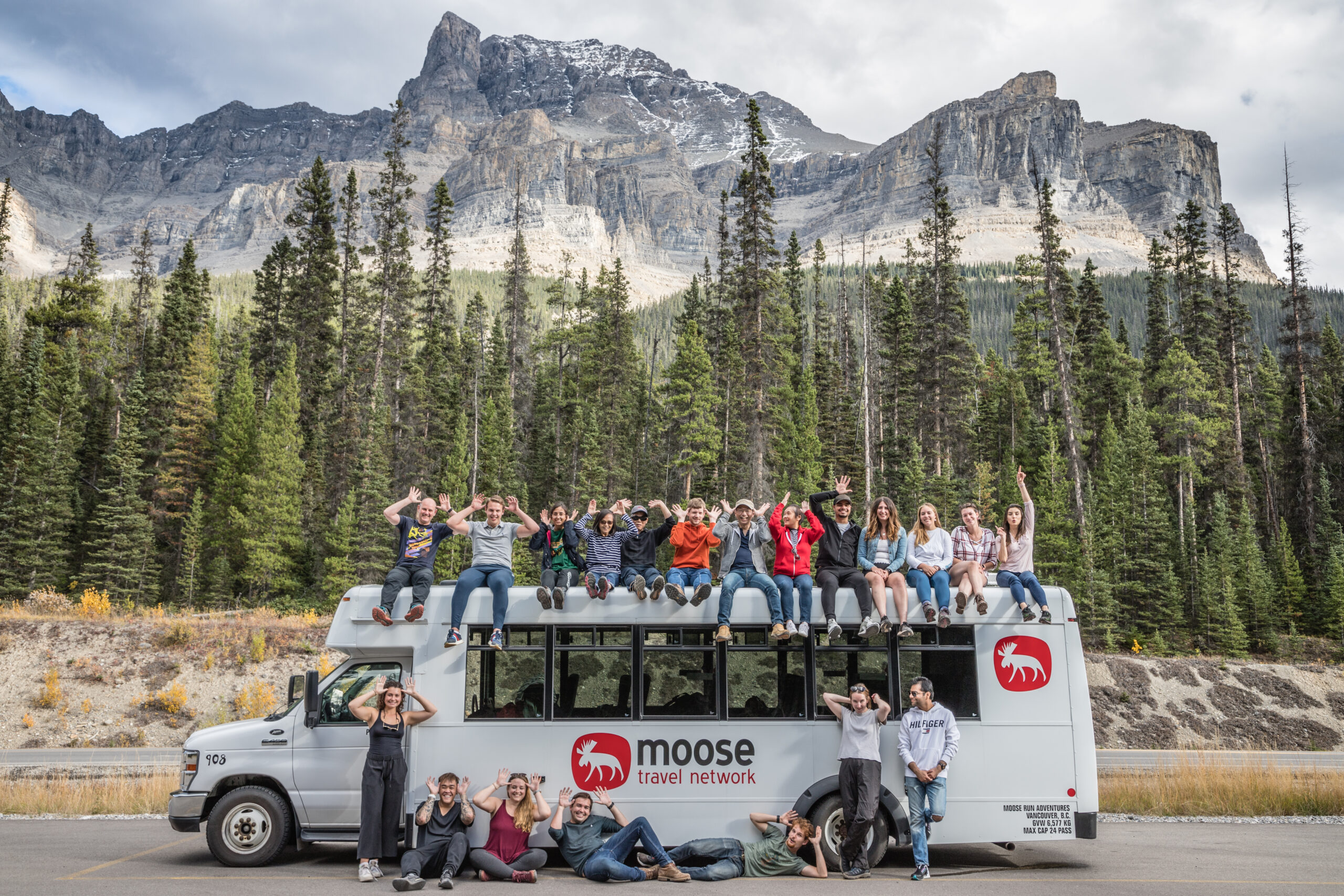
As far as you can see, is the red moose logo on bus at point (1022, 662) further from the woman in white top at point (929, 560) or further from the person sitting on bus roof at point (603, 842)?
the person sitting on bus roof at point (603, 842)

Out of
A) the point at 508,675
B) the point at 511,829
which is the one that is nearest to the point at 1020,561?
the point at 508,675

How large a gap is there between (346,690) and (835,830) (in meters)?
5.70

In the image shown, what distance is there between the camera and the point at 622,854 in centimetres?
907

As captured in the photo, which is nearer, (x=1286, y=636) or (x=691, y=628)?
(x=691, y=628)

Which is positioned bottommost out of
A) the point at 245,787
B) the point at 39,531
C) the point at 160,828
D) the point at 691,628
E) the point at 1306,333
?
the point at 160,828

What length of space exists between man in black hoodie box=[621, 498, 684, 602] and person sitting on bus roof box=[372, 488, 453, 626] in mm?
2105

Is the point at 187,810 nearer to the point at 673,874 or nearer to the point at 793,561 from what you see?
the point at 673,874

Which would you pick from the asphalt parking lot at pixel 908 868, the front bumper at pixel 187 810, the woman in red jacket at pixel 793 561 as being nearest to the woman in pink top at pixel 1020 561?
the woman in red jacket at pixel 793 561

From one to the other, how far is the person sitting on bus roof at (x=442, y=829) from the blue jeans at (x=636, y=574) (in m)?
2.78

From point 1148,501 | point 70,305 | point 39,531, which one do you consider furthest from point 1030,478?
point 70,305

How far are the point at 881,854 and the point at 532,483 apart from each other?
5601 centimetres

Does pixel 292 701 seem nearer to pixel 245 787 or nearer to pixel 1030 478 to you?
pixel 245 787

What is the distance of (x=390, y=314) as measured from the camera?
49.6 meters

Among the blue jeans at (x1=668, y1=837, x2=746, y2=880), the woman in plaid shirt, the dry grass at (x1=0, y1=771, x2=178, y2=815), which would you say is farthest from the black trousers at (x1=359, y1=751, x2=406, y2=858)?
the dry grass at (x1=0, y1=771, x2=178, y2=815)
